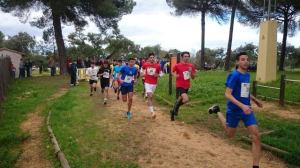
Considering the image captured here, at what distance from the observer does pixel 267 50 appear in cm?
2116

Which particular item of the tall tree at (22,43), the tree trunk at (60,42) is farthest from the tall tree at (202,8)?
the tall tree at (22,43)

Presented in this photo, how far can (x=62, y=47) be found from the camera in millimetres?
36625

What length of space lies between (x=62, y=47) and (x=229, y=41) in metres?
15.6

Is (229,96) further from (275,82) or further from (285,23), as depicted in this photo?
(285,23)

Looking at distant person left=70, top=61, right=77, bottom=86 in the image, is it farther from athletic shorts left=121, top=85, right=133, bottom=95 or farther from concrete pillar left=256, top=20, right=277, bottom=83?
athletic shorts left=121, top=85, right=133, bottom=95

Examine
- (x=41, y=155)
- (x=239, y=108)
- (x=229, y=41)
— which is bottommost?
(x=41, y=155)

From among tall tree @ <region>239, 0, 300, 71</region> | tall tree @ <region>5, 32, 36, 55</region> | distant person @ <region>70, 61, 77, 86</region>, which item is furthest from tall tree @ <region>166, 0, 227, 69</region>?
tall tree @ <region>5, 32, 36, 55</region>

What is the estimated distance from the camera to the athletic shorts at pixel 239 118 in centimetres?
705

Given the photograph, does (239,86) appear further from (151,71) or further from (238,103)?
(151,71)

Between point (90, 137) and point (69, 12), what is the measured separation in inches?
1096

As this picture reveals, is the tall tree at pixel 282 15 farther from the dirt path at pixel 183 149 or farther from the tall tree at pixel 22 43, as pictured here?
the tall tree at pixel 22 43

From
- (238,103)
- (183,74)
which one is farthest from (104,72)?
(238,103)

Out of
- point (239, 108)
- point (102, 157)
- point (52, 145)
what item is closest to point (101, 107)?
point (52, 145)

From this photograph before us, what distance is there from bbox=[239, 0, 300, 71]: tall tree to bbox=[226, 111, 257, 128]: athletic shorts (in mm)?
30402
